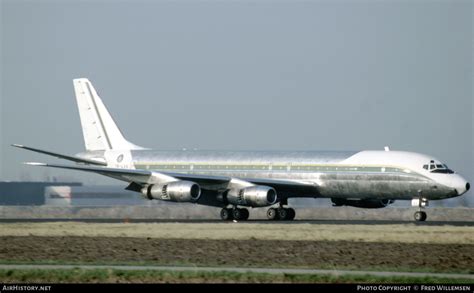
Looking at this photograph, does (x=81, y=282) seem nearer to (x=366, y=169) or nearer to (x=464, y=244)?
(x=464, y=244)

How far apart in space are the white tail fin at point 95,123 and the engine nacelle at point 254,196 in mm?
11891

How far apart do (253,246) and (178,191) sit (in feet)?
62.3

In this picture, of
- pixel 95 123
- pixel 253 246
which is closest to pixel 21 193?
pixel 95 123

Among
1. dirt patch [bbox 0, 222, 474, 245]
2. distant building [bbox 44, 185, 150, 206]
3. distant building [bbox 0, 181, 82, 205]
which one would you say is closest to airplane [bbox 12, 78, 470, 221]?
dirt patch [bbox 0, 222, 474, 245]

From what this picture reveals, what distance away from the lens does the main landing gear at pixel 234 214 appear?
2152 inches

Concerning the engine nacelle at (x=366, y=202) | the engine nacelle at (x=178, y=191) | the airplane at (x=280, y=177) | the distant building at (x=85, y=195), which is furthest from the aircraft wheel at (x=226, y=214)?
the distant building at (x=85, y=195)

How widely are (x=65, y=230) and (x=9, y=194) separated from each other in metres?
71.6

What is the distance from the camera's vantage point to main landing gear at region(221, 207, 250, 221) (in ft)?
179

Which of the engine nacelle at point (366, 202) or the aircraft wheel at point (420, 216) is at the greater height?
the engine nacelle at point (366, 202)

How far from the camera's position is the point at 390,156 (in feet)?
173

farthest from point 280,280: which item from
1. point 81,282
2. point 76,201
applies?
point 76,201

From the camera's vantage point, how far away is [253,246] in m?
34.6

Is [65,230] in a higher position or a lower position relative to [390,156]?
lower

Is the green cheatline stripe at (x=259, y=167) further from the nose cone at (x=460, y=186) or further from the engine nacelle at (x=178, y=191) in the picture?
the engine nacelle at (x=178, y=191)
